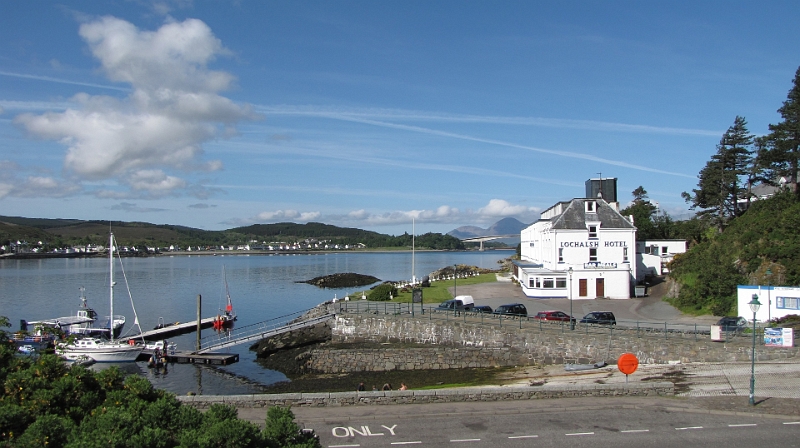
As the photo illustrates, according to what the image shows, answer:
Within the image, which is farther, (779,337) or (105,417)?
(779,337)

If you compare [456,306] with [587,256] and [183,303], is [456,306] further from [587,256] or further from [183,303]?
[183,303]

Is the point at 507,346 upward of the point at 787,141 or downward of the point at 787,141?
downward

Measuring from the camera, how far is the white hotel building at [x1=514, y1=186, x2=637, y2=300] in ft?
172

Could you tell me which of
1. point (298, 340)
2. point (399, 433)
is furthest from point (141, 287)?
point (399, 433)

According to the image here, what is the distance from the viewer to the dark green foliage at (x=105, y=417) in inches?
398

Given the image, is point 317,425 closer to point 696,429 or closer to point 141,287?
point 696,429

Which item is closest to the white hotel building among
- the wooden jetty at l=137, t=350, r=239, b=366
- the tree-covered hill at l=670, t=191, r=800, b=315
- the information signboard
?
the tree-covered hill at l=670, t=191, r=800, b=315

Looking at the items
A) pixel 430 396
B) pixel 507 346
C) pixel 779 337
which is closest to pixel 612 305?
pixel 507 346

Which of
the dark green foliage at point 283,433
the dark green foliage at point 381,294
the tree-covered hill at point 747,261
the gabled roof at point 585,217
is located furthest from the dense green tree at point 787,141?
the dark green foliage at point 283,433

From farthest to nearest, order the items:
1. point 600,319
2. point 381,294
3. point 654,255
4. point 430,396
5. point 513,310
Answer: point 654,255 → point 381,294 → point 513,310 → point 600,319 → point 430,396

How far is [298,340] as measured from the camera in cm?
4441

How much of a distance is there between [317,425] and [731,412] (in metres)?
14.1

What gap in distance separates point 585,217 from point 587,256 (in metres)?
3.94

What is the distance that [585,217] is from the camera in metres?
56.0
